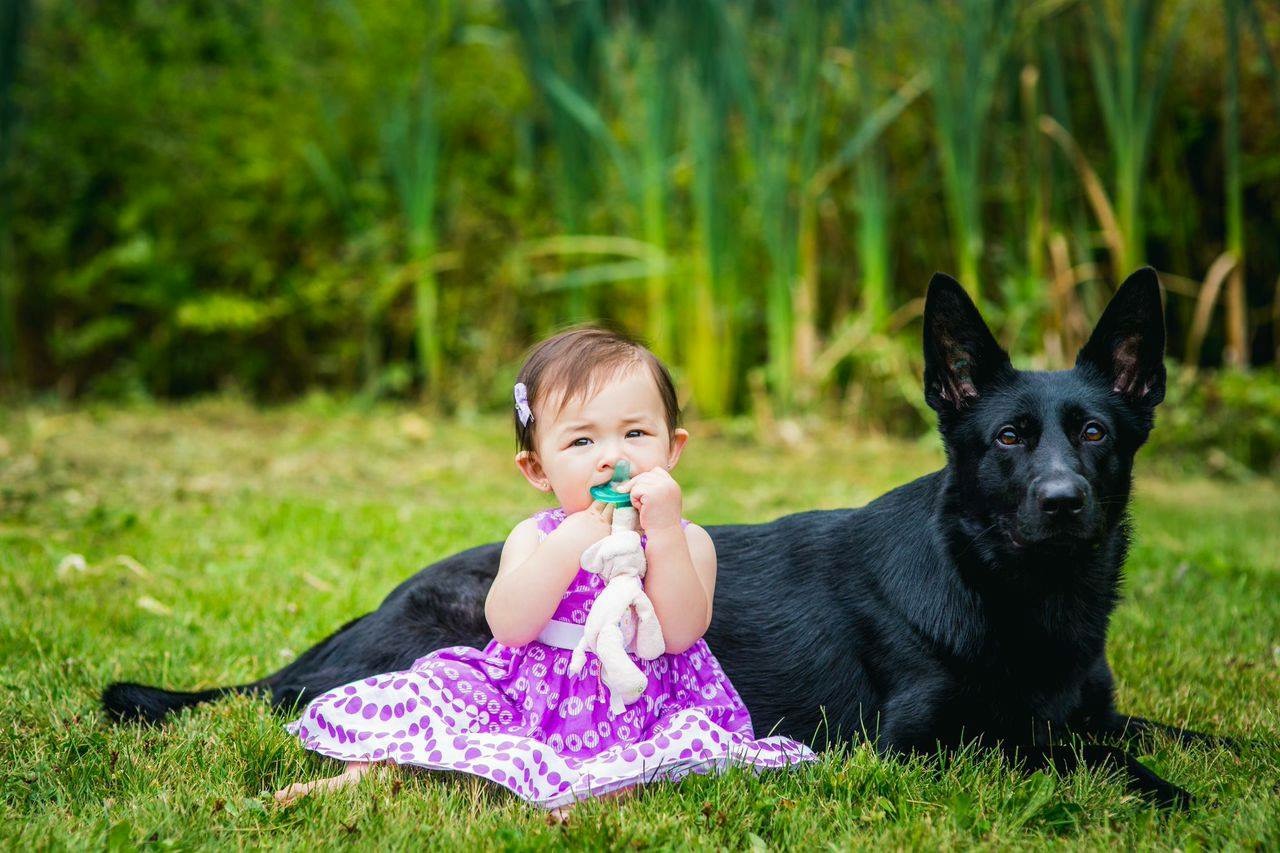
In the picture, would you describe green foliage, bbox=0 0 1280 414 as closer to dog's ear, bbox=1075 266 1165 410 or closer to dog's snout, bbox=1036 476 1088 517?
dog's ear, bbox=1075 266 1165 410

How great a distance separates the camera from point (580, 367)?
227cm

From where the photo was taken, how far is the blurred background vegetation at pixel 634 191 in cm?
677

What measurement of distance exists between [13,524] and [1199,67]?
7.58 metres

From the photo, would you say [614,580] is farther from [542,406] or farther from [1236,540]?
[1236,540]

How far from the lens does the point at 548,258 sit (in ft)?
28.9

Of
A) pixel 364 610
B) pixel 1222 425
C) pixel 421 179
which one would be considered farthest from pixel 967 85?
pixel 364 610

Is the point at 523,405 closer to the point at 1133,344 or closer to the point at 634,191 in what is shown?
the point at 1133,344

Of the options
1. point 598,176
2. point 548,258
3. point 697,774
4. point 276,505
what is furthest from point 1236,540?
point 548,258

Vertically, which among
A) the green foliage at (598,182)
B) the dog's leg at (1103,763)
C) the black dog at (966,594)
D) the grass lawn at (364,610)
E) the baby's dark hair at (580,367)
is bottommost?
the grass lawn at (364,610)

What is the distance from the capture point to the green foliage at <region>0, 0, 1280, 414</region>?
6820mm

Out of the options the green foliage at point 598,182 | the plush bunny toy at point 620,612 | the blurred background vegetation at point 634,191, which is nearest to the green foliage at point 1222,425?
the blurred background vegetation at point 634,191

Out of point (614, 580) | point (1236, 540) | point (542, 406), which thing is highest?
point (542, 406)

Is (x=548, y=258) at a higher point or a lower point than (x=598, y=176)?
lower

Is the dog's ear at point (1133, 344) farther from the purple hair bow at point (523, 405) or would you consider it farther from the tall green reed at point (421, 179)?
the tall green reed at point (421, 179)
